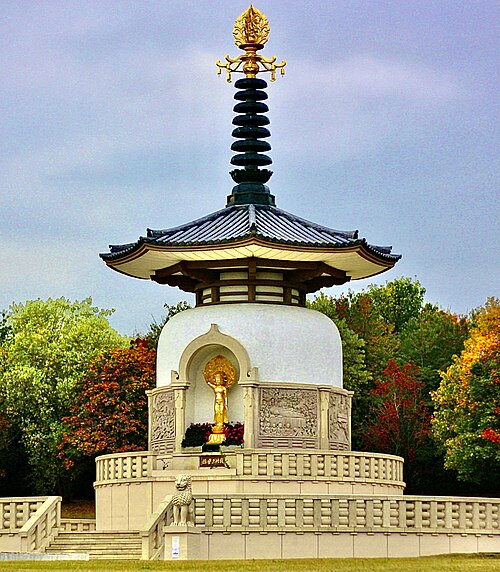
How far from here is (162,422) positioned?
42.6 m

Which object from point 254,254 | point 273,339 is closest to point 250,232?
point 254,254

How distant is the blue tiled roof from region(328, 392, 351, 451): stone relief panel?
4.00 m

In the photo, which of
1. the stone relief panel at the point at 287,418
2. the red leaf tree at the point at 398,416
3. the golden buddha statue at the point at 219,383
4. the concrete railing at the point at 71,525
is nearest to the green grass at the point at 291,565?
the concrete railing at the point at 71,525

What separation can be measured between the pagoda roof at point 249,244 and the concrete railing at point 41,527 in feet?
26.3

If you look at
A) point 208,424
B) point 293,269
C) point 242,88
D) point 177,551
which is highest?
point 242,88

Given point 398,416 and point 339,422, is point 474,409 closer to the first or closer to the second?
point 398,416

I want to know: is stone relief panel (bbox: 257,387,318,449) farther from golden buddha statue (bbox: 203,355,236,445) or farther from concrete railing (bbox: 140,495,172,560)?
concrete railing (bbox: 140,495,172,560)

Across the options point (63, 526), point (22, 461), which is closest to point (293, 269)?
point (63, 526)

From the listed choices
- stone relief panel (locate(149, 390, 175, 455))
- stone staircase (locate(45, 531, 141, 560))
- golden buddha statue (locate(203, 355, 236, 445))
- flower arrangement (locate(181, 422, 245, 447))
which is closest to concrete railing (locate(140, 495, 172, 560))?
stone staircase (locate(45, 531, 141, 560))

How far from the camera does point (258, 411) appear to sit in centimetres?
4084

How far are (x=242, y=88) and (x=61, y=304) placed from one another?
1751 centimetres

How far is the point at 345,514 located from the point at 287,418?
6.97 m

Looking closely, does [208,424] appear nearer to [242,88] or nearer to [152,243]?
[152,243]

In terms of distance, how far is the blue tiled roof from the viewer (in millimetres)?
40844
